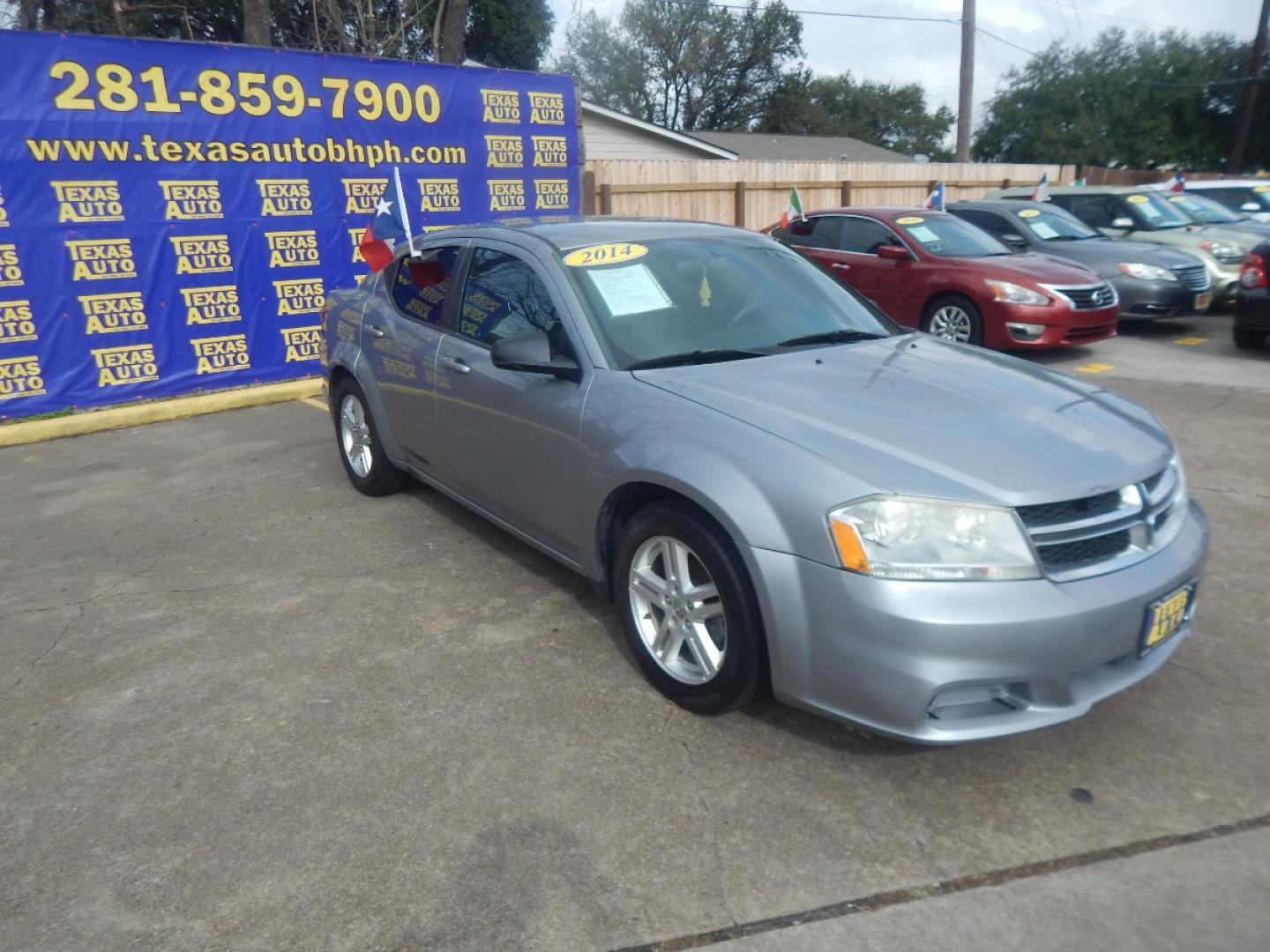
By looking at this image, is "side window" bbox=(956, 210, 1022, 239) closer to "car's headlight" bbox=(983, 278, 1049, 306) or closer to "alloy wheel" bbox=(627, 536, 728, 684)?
"car's headlight" bbox=(983, 278, 1049, 306)

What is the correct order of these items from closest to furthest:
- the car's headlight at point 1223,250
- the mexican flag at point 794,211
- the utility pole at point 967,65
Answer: the mexican flag at point 794,211 < the car's headlight at point 1223,250 < the utility pole at point 967,65

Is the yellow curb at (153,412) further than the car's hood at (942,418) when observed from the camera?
Yes

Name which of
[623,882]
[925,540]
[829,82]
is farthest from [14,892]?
[829,82]

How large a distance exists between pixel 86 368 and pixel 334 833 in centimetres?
707

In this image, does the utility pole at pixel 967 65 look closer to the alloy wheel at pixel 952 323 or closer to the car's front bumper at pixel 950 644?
the alloy wheel at pixel 952 323

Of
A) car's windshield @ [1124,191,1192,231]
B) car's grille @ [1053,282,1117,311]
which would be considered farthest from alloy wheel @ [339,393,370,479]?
car's windshield @ [1124,191,1192,231]

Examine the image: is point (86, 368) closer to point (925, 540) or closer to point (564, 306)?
point (564, 306)

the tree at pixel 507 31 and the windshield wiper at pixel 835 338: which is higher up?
the tree at pixel 507 31

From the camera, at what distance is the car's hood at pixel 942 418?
2.77 metres

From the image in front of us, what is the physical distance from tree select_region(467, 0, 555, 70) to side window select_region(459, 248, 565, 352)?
29564mm

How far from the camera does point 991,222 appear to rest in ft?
37.8

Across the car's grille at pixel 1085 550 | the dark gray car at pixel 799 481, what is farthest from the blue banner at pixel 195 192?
the car's grille at pixel 1085 550

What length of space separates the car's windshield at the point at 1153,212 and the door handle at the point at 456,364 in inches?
424

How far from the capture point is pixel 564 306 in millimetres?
3850
